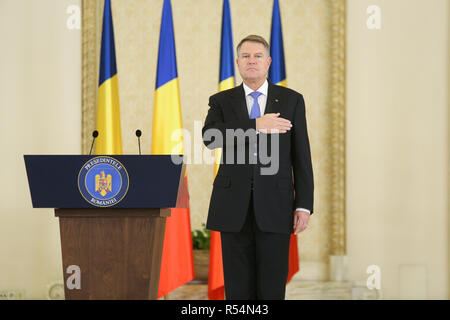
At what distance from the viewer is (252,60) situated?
8.11ft

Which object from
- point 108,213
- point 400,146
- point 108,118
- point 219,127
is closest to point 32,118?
point 108,118

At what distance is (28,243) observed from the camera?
5.10 metres

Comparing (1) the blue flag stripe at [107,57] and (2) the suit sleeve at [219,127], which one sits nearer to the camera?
(2) the suit sleeve at [219,127]

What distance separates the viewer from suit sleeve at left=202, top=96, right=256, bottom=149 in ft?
7.89

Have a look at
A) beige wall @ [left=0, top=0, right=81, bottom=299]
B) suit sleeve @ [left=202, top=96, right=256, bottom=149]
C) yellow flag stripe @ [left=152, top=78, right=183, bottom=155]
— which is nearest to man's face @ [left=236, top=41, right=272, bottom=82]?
suit sleeve @ [left=202, top=96, right=256, bottom=149]

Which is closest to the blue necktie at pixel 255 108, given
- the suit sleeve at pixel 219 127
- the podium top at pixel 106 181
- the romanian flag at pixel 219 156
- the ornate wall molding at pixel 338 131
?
the suit sleeve at pixel 219 127

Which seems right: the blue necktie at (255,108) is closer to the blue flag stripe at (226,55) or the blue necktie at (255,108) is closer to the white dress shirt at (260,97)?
the white dress shirt at (260,97)

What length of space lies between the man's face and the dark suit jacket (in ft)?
0.39

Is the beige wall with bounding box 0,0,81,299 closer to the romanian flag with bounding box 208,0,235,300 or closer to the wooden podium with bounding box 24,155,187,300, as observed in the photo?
the romanian flag with bounding box 208,0,235,300

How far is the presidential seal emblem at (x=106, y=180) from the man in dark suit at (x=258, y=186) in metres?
0.44

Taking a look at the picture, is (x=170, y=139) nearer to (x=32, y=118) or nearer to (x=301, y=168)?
(x=32, y=118)

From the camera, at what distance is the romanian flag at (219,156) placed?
443 cm

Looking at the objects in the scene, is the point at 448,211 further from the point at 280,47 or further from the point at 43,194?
the point at 43,194
